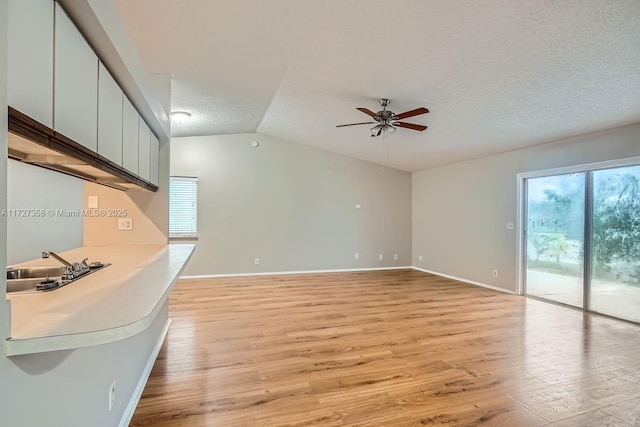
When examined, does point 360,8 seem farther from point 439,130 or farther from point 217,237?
point 217,237

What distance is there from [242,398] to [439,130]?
14.1ft

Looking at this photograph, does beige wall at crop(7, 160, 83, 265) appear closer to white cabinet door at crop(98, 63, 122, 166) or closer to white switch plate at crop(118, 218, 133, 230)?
white switch plate at crop(118, 218, 133, 230)

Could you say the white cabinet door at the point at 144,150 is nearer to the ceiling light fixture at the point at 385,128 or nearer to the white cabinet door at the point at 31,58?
the white cabinet door at the point at 31,58

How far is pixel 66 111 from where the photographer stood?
1243 mm

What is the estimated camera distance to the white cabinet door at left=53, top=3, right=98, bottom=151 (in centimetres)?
119

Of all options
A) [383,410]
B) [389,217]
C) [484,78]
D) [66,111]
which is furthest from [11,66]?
[389,217]

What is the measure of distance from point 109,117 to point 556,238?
223 inches

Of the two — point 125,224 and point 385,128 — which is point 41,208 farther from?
point 385,128

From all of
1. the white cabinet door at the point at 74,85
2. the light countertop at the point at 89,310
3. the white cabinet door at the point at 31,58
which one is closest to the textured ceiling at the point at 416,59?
the white cabinet door at the point at 74,85

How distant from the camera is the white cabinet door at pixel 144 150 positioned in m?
2.43

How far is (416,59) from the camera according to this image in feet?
9.64

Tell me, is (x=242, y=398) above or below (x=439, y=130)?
below

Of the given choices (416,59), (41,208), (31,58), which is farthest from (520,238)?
(41,208)

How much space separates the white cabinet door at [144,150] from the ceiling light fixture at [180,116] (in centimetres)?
183
